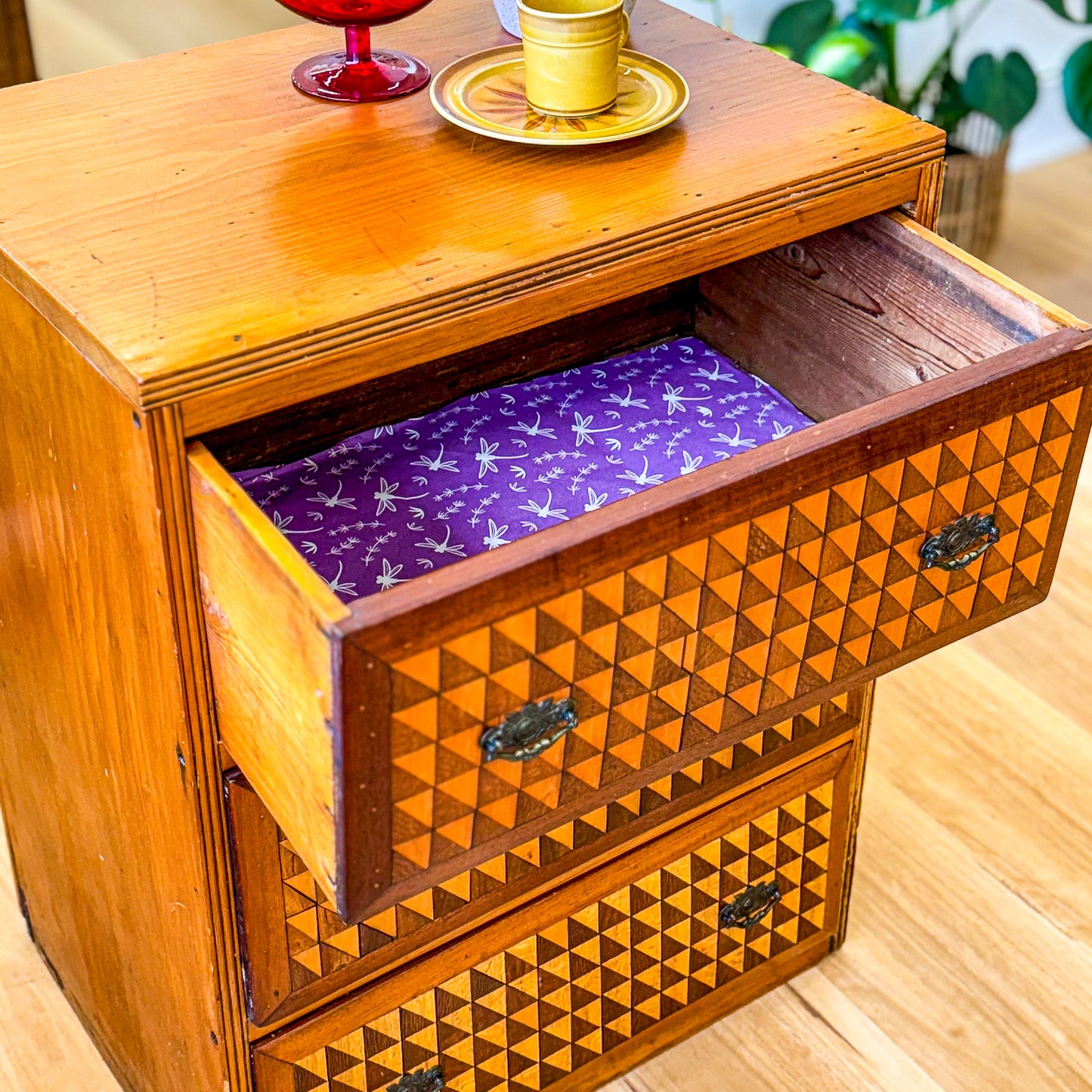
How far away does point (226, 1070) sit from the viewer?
969 mm

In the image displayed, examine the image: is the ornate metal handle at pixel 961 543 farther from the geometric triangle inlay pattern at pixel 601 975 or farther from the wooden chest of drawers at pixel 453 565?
the geometric triangle inlay pattern at pixel 601 975

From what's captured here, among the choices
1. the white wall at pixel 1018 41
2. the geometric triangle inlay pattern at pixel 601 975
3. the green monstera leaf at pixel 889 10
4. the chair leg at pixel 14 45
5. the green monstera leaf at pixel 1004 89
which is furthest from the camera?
the white wall at pixel 1018 41

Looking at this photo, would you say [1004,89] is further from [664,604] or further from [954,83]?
[664,604]

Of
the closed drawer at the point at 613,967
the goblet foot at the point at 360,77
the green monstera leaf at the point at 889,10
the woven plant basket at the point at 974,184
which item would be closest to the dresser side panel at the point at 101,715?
the closed drawer at the point at 613,967

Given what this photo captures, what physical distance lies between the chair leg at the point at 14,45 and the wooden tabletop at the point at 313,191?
818 mm

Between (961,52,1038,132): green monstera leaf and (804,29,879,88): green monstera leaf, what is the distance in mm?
148

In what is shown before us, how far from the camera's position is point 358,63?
1.00 m

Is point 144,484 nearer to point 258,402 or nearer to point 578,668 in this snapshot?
point 258,402

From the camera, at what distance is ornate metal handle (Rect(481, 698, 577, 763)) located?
0.74 metres

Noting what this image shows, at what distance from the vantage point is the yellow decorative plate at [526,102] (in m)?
0.94

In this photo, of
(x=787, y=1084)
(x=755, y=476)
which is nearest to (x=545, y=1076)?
(x=787, y=1084)

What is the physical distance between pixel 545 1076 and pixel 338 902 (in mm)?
501

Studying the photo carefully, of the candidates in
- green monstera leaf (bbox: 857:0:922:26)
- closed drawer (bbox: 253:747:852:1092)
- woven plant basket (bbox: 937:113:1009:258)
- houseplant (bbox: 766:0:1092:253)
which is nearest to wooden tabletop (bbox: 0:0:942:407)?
closed drawer (bbox: 253:747:852:1092)

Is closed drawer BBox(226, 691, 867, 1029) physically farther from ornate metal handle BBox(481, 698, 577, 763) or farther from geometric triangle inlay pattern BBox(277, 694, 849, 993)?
ornate metal handle BBox(481, 698, 577, 763)
